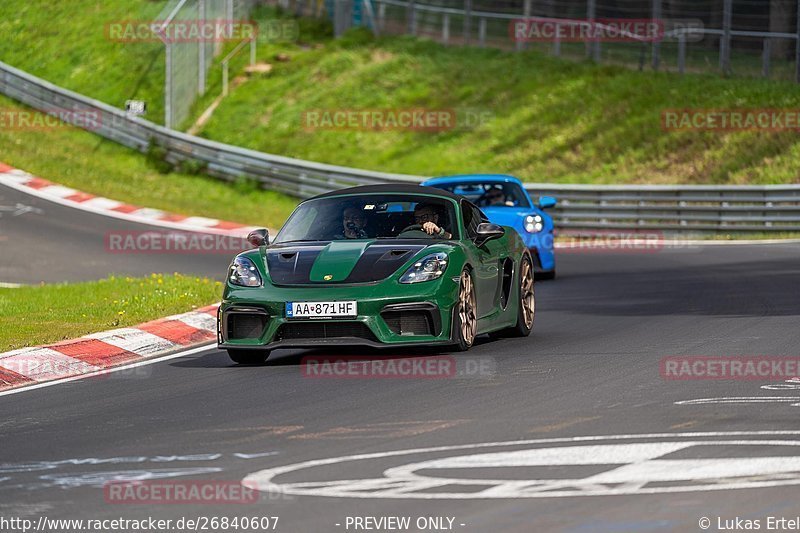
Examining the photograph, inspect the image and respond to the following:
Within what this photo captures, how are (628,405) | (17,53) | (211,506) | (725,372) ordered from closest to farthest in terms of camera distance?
(211,506) < (628,405) < (725,372) < (17,53)

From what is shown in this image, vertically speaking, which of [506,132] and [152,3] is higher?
[152,3]

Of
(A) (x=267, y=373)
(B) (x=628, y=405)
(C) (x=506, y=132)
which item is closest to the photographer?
(B) (x=628, y=405)

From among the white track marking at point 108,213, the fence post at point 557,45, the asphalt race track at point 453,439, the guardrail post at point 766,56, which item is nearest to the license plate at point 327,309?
the asphalt race track at point 453,439

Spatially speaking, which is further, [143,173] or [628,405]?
[143,173]

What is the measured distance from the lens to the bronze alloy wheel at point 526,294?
12805mm

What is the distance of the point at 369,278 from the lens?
10820 mm

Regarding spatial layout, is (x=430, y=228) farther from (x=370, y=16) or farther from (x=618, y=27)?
(x=370, y=16)

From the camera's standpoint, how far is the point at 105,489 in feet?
21.3

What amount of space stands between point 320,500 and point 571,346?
595 centimetres

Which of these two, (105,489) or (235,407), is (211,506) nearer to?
(105,489)

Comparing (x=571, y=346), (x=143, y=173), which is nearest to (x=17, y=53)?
(x=143, y=173)

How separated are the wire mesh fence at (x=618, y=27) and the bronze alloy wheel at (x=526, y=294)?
66.9 ft

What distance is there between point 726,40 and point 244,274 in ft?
83.8

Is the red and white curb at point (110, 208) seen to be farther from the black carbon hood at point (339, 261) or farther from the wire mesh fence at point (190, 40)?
the black carbon hood at point (339, 261)
